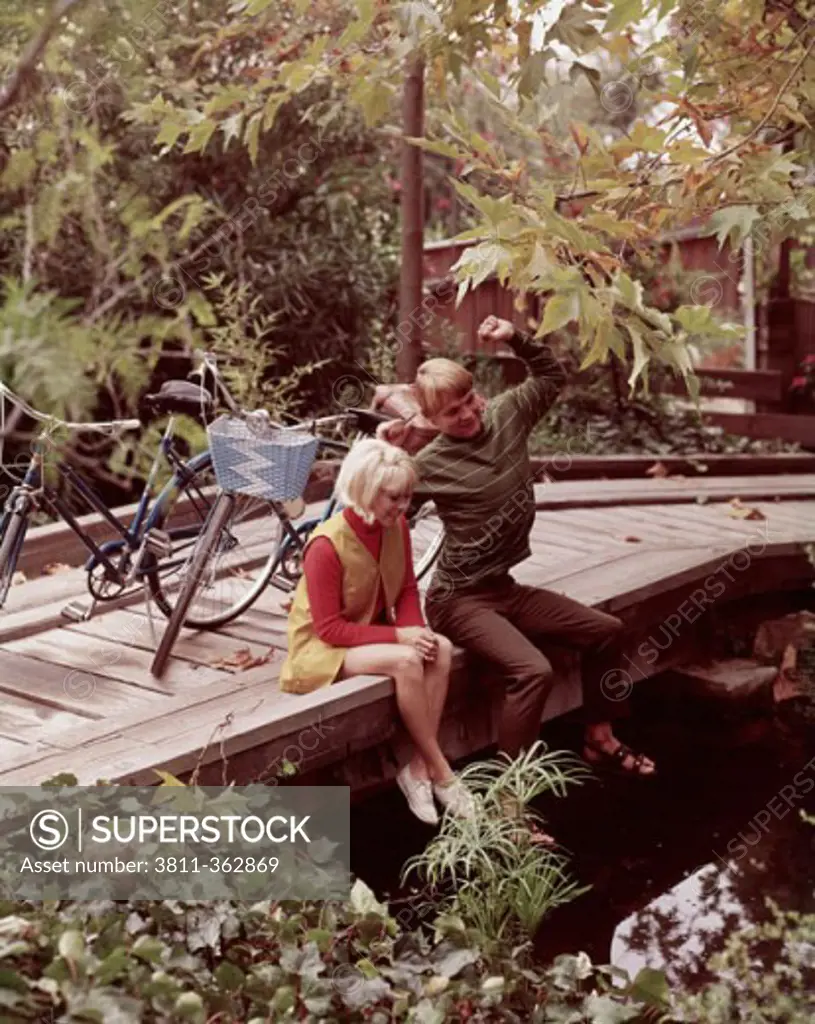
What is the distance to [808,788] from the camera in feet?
22.9

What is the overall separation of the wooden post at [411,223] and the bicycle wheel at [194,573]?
2786mm

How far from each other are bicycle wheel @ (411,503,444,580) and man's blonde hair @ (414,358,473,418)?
1005 millimetres

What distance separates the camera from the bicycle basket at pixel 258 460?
5.47 m

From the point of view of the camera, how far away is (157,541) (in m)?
5.69

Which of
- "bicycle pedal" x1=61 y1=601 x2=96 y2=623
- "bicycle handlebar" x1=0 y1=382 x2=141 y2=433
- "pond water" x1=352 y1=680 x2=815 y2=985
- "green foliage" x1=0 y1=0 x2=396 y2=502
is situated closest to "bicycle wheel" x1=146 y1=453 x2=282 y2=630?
"bicycle pedal" x1=61 y1=601 x2=96 y2=623

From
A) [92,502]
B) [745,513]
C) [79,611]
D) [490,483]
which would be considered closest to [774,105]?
[490,483]

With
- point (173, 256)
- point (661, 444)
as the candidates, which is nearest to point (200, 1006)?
point (173, 256)

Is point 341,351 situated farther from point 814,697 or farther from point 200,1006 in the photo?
point 200,1006

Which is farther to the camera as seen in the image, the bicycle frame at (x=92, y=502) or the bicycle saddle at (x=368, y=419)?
the bicycle saddle at (x=368, y=419)

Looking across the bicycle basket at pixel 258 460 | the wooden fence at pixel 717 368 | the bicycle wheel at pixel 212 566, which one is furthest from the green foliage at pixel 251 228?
the bicycle basket at pixel 258 460

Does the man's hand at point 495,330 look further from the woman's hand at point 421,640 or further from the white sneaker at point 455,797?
the white sneaker at point 455,797

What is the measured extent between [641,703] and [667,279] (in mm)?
5336

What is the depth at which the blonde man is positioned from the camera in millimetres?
5543

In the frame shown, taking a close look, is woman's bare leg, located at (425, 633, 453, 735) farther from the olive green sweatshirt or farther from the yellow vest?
the olive green sweatshirt
